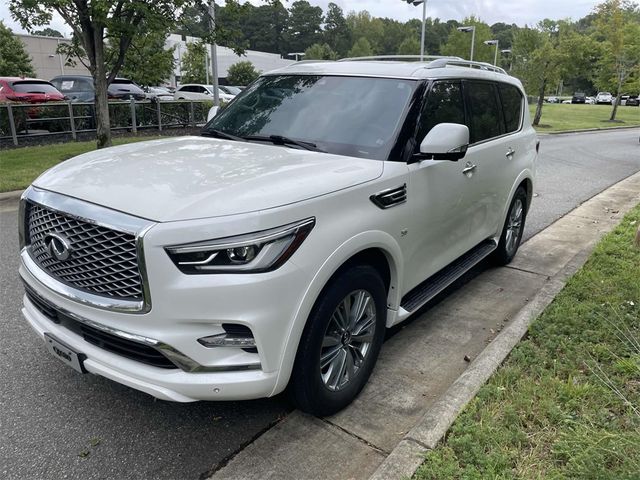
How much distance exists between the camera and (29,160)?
1084cm

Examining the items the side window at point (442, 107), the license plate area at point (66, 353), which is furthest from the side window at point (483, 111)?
the license plate area at point (66, 353)

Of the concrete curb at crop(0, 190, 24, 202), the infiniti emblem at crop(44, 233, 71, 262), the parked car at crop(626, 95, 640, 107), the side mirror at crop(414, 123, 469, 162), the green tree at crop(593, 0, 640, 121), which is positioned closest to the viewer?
the infiniti emblem at crop(44, 233, 71, 262)

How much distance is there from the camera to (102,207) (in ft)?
8.07

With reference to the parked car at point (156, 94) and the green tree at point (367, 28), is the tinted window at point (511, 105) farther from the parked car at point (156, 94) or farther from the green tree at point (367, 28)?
the green tree at point (367, 28)

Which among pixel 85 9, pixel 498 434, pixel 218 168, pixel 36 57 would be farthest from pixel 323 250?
pixel 36 57

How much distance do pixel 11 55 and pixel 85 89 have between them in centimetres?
1593

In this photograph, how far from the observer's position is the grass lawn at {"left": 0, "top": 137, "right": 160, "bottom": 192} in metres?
8.74

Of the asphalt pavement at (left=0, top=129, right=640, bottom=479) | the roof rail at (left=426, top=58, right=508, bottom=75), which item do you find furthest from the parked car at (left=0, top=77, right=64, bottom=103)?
the roof rail at (left=426, top=58, right=508, bottom=75)

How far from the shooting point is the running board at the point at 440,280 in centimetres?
362

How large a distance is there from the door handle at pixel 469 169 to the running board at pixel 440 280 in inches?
29.4

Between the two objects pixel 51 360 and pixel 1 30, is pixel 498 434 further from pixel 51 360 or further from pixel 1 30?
pixel 1 30

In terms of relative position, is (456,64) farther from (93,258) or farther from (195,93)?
(195,93)

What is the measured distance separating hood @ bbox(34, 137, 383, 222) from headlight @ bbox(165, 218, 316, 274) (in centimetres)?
13

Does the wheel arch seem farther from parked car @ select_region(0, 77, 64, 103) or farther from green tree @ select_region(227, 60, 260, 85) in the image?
green tree @ select_region(227, 60, 260, 85)
